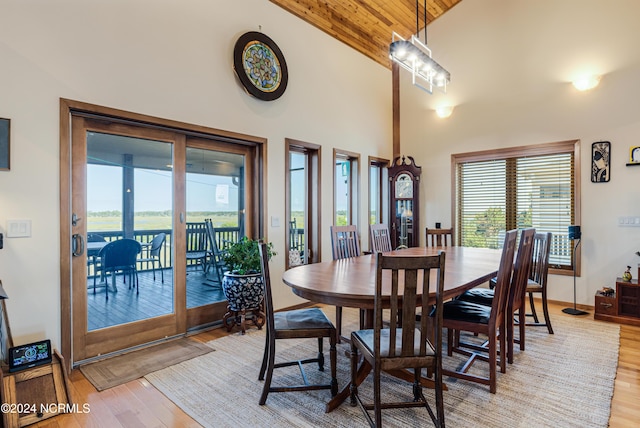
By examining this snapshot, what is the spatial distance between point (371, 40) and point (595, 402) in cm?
507

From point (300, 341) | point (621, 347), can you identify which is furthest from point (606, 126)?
point (300, 341)

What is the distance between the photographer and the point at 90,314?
284cm

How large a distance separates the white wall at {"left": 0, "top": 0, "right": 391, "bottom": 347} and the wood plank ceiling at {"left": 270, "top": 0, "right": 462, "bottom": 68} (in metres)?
0.18

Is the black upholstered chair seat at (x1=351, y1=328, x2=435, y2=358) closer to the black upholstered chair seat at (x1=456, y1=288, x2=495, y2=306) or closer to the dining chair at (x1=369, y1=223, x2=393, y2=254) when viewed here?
the black upholstered chair seat at (x1=456, y1=288, x2=495, y2=306)

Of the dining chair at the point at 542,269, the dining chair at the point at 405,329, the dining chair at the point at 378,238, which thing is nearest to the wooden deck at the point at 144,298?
the dining chair at the point at 378,238

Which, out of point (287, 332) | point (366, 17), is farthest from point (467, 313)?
point (366, 17)

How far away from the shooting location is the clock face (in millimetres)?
5527

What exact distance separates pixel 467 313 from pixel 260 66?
322 cm

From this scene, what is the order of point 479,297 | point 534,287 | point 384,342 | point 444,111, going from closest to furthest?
A: point 384,342 → point 479,297 → point 534,287 → point 444,111

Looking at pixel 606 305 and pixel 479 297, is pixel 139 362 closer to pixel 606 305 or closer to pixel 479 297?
pixel 479 297

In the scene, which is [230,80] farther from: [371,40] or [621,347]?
[621,347]

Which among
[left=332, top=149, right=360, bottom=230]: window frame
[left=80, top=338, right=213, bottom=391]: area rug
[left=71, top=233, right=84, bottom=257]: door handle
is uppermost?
[left=332, top=149, right=360, bottom=230]: window frame

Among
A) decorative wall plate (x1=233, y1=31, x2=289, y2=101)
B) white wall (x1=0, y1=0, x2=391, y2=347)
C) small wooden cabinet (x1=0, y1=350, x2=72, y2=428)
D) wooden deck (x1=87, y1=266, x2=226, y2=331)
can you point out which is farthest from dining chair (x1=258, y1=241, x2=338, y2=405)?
decorative wall plate (x1=233, y1=31, x2=289, y2=101)

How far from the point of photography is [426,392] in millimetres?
2336
